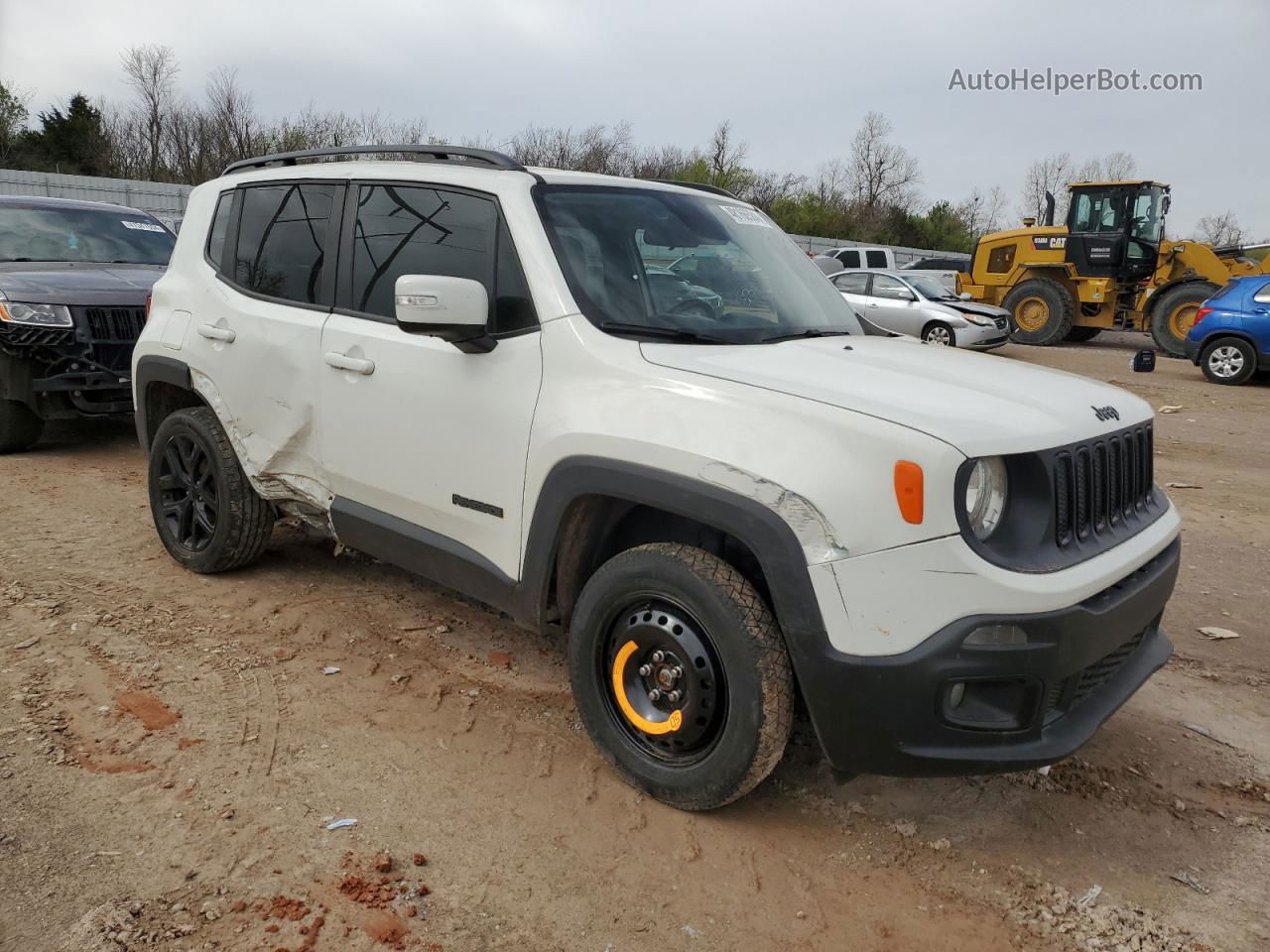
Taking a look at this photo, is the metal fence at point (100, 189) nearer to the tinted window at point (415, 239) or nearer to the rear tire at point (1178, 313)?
the rear tire at point (1178, 313)

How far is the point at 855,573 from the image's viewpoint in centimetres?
246

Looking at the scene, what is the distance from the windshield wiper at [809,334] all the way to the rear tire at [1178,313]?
17.0 meters

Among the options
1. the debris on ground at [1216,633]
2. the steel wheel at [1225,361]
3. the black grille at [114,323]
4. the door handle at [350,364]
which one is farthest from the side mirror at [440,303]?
the steel wheel at [1225,361]

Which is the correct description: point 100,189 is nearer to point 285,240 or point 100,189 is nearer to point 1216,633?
point 285,240

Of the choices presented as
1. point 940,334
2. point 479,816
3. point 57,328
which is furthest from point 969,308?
point 479,816

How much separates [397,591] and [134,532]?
74.2 inches

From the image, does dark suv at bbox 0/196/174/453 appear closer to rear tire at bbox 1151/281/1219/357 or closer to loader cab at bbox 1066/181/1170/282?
rear tire at bbox 1151/281/1219/357

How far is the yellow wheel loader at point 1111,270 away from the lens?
59.7 feet

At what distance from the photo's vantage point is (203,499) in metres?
4.70

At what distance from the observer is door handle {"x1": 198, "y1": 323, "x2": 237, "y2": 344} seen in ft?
14.1

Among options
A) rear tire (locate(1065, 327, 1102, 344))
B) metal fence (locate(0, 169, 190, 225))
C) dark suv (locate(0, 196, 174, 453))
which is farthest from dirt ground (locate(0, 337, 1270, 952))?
metal fence (locate(0, 169, 190, 225))

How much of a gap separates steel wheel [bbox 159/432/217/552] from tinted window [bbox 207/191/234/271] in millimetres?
850

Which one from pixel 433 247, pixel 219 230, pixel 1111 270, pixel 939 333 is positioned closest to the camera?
pixel 433 247

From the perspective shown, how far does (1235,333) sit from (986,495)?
14.1 metres
